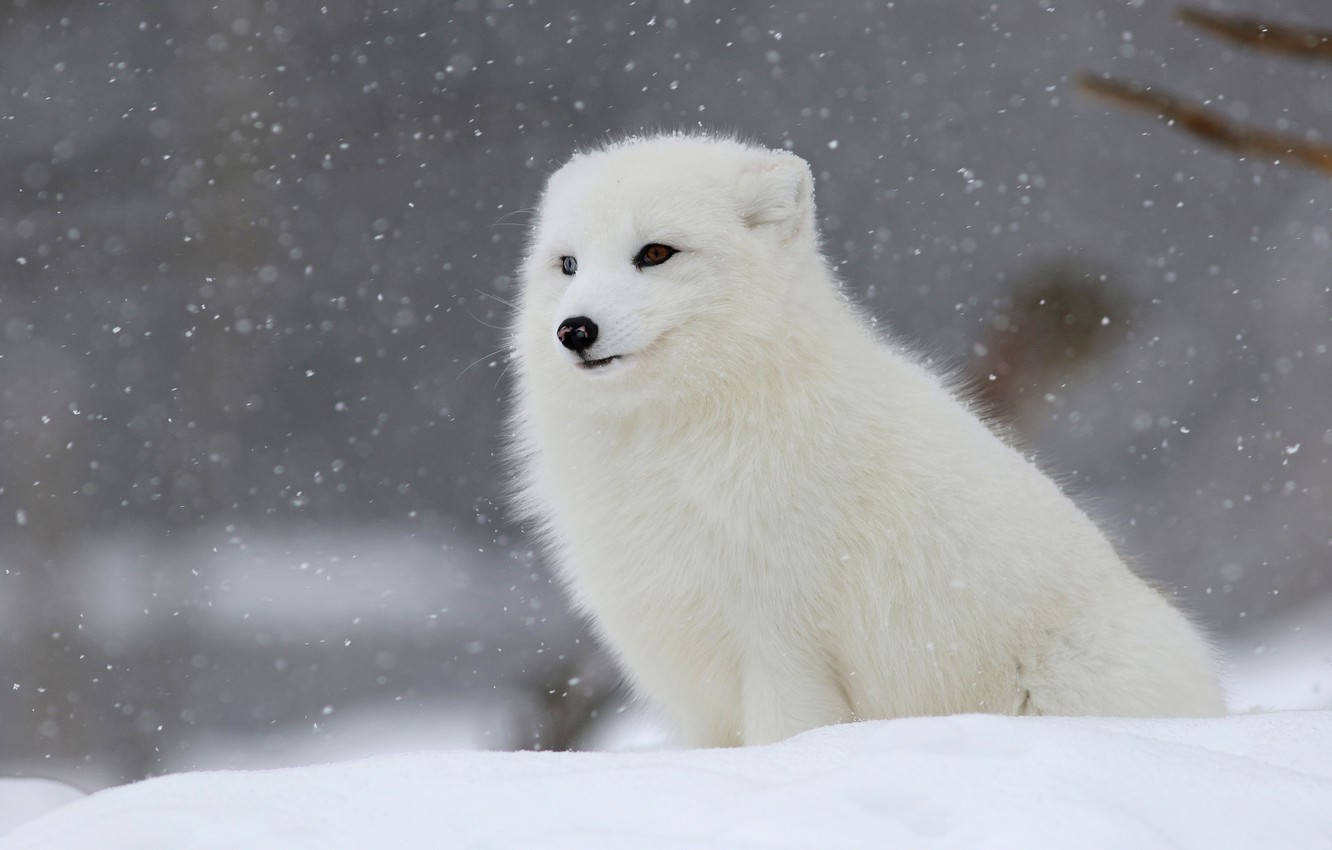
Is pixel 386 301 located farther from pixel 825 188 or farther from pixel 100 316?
pixel 825 188

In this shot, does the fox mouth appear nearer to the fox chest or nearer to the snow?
the fox chest

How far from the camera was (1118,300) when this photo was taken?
618 centimetres

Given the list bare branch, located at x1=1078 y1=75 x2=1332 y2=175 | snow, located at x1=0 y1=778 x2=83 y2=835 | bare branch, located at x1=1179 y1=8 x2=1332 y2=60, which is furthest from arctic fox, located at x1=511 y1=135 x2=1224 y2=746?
snow, located at x1=0 y1=778 x2=83 y2=835

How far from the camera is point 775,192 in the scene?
8.63 ft

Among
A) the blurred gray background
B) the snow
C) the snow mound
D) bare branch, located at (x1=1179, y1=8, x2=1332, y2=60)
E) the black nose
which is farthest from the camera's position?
the blurred gray background

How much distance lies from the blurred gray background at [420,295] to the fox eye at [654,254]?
3588mm

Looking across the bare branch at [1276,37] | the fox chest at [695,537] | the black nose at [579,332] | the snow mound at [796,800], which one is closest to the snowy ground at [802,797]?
the snow mound at [796,800]

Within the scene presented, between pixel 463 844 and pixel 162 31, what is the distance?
6.17 meters

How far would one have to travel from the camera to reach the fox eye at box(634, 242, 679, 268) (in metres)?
2.54

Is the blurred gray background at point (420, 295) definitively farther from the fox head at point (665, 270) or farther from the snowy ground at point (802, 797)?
the snowy ground at point (802, 797)

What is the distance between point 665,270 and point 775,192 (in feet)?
1.03

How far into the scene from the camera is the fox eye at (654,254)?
100.0 inches

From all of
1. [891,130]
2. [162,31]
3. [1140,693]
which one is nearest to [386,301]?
[162,31]

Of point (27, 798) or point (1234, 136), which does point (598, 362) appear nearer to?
point (1234, 136)
